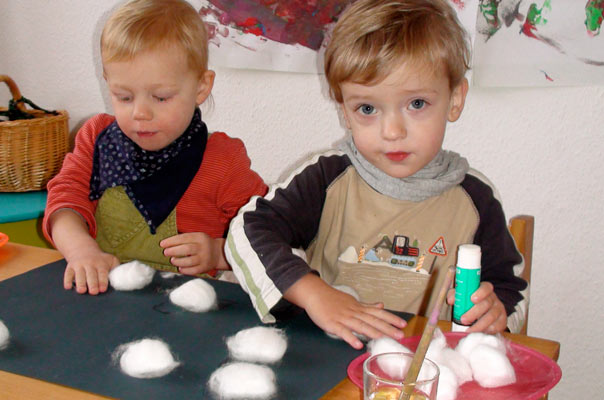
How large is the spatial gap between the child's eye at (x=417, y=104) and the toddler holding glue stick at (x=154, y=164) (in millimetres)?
486

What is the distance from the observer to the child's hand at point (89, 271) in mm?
986

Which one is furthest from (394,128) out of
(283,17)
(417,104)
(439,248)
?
(283,17)

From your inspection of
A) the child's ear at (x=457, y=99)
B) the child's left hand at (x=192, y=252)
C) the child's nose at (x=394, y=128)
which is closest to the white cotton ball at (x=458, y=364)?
the child's nose at (x=394, y=128)

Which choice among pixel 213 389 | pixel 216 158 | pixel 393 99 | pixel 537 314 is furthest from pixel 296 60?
pixel 213 389

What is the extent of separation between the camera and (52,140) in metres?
2.05

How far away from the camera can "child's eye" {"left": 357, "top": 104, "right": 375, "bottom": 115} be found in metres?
1.04

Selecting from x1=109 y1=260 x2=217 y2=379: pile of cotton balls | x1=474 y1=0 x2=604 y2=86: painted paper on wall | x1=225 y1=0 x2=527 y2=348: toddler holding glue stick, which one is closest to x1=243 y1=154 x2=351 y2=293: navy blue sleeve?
x1=225 y1=0 x2=527 y2=348: toddler holding glue stick

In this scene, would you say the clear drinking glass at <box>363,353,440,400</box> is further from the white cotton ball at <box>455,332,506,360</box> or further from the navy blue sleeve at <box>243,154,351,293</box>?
the navy blue sleeve at <box>243,154,351,293</box>

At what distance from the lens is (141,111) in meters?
1.23

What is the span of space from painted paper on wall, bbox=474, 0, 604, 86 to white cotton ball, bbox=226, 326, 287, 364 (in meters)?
1.00

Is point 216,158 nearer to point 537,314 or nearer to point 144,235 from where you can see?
point 144,235

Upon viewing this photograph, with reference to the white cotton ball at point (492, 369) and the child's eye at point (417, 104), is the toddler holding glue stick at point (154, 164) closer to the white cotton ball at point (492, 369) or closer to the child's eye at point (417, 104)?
the child's eye at point (417, 104)

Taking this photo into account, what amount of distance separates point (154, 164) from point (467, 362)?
88 cm

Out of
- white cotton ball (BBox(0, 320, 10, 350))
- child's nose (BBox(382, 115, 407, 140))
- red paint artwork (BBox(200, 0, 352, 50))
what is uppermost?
red paint artwork (BBox(200, 0, 352, 50))
